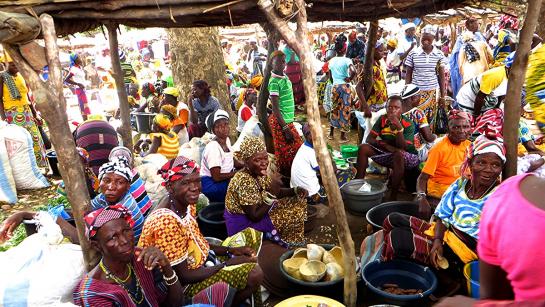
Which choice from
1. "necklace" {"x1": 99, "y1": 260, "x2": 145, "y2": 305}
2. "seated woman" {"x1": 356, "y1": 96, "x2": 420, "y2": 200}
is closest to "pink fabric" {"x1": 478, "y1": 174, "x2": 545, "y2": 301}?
"necklace" {"x1": 99, "y1": 260, "x2": 145, "y2": 305}

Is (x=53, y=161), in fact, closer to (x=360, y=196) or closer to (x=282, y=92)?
(x=282, y=92)

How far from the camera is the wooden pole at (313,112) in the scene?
2.88 metres

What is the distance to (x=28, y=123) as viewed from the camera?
6957 mm

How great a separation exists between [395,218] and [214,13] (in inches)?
92.0

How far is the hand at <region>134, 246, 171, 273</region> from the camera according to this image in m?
2.39

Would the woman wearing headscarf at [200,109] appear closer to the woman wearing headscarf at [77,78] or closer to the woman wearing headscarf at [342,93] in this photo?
the woman wearing headscarf at [342,93]

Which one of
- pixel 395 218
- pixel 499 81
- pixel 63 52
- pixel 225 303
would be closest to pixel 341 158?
pixel 499 81

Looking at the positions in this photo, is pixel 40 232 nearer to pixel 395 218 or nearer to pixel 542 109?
pixel 395 218

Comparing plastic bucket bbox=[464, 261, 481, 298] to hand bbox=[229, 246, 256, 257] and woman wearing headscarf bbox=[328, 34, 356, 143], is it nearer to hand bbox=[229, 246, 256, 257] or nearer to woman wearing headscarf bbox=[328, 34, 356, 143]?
hand bbox=[229, 246, 256, 257]

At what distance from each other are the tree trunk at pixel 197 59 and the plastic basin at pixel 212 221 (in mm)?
3064

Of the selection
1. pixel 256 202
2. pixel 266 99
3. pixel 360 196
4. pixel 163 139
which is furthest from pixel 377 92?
pixel 256 202

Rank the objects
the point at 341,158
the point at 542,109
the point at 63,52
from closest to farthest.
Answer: the point at 542,109, the point at 341,158, the point at 63,52

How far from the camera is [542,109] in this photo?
169 cm

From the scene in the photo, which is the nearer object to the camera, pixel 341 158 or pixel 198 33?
pixel 341 158
